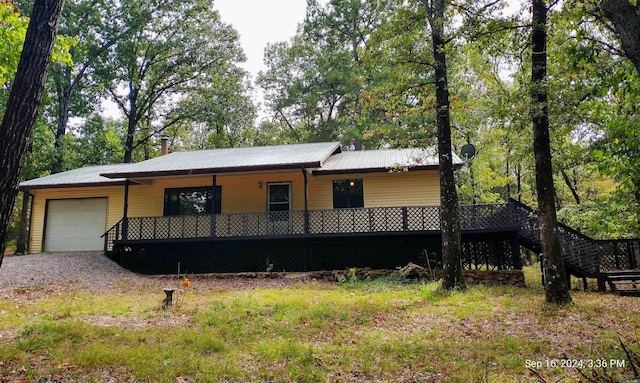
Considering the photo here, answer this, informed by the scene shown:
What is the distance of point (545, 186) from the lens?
7.74m

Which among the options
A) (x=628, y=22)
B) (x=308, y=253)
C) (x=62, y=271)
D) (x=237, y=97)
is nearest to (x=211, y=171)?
(x=308, y=253)

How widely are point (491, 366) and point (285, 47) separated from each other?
29.0 metres

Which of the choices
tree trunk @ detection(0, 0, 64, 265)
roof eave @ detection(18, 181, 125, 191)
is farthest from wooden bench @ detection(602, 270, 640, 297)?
roof eave @ detection(18, 181, 125, 191)

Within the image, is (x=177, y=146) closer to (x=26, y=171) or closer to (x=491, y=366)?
(x=26, y=171)

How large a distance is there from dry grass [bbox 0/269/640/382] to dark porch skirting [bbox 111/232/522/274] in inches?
151

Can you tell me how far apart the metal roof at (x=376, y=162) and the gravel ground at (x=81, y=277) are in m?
4.39

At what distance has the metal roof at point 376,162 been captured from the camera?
1384 cm

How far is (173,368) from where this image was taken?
441cm

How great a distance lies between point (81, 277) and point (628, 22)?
1421 centimetres

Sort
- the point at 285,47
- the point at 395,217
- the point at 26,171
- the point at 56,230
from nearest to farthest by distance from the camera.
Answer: the point at 395,217 < the point at 56,230 < the point at 26,171 < the point at 285,47

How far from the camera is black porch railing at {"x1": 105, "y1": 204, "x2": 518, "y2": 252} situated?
12.3 meters

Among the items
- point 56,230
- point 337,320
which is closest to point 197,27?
point 56,230

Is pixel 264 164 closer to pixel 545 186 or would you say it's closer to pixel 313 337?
pixel 313 337

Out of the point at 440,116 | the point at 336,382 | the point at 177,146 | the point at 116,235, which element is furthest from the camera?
the point at 177,146
